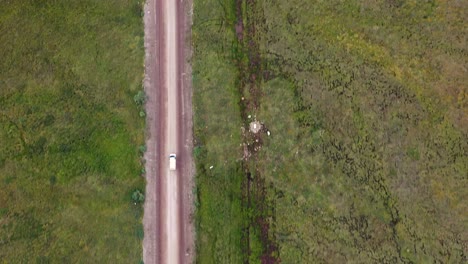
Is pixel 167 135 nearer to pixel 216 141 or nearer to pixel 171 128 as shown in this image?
pixel 171 128

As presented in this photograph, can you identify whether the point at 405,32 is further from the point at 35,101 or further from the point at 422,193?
the point at 35,101

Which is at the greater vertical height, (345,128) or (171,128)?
(171,128)

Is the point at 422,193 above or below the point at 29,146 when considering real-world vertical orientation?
below

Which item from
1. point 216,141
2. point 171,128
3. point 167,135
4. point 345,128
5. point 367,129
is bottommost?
point 216,141

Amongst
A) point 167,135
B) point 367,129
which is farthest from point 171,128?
point 367,129

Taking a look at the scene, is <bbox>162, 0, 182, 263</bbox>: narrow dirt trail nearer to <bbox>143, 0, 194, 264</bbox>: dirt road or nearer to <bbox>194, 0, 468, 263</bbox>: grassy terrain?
<bbox>143, 0, 194, 264</bbox>: dirt road

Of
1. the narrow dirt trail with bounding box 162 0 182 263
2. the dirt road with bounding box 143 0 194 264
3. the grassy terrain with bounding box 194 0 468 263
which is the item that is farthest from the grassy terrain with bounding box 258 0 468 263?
the narrow dirt trail with bounding box 162 0 182 263

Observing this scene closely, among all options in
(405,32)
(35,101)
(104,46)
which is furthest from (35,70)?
(405,32)
